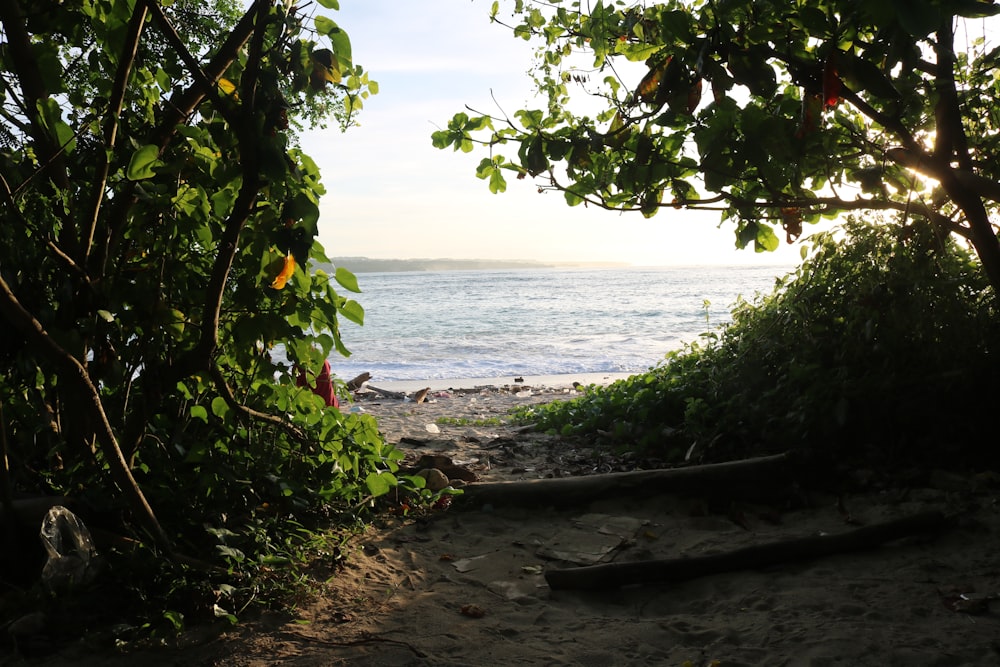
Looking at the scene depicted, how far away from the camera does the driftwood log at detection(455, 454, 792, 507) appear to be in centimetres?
377

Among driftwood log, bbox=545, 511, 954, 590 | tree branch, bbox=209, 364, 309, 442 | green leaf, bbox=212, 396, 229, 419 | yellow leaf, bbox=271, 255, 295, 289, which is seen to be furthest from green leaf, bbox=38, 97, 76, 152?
driftwood log, bbox=545, 511, 954, 590

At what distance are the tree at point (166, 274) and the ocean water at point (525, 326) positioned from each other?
3433 mm

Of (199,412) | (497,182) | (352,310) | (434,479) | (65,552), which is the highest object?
(497,182)

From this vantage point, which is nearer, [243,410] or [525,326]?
[243,410]

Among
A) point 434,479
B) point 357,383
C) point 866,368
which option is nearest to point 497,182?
point 434,479

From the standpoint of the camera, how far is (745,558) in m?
2.92

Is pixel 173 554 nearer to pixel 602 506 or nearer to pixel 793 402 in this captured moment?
pixel 602 506

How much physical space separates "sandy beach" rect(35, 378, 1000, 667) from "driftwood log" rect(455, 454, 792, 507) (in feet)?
0.15

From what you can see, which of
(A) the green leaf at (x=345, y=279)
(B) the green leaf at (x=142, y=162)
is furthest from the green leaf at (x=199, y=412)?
(B) the green leaf at (x=142, y=162)

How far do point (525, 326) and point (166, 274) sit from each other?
20.7m

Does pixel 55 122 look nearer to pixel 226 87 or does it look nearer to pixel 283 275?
pixel 226 87

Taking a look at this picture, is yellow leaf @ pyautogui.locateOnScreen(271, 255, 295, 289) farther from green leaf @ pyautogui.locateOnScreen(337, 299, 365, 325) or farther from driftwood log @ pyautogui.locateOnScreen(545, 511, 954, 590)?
driftwood log @ pyautogui.locateOnScreen(545, 511, 954, 590)

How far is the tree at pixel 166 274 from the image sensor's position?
2.22m

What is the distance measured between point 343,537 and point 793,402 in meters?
2.72
